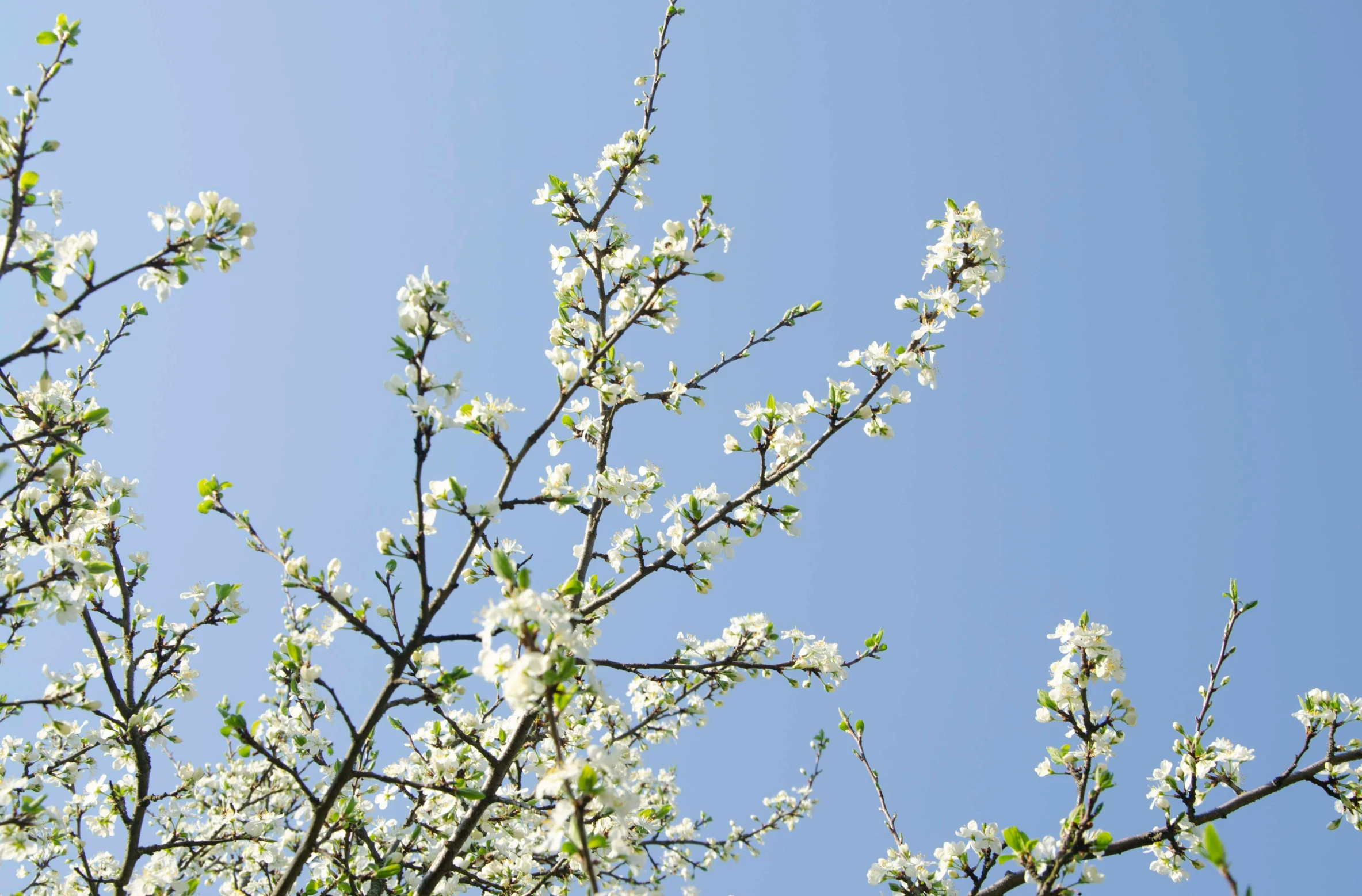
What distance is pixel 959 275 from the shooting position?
501 cm

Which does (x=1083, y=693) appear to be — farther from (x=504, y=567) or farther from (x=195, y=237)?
(x=195, y=237)

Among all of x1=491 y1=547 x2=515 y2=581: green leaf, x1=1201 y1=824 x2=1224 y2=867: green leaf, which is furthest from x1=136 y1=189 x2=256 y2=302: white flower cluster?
x1=1201 y1=824 x2=1224 y2=867: green leaf

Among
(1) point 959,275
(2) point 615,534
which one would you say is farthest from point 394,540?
(1) point 959,275

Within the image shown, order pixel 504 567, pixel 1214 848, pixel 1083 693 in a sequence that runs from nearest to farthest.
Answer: pixel 1214 848, pixel 504 567, pixel 1083 693

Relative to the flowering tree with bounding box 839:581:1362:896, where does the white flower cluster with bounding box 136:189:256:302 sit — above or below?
above

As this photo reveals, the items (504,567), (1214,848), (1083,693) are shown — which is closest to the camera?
(1214,848)

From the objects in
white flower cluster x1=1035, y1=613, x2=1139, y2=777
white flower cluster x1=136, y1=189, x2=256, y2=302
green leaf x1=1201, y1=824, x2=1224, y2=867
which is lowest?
green leaf x1=1201, y1=824, x2=1224, y2=867

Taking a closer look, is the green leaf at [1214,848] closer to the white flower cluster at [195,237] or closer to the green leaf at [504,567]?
the green leaf at [504,567]

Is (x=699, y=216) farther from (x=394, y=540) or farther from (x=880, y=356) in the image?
(x=394, y=540)

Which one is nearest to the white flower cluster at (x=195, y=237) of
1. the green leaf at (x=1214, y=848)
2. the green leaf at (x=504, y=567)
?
the green leaf at (x=504, y=567)

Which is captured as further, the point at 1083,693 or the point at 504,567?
the point at 1083,693

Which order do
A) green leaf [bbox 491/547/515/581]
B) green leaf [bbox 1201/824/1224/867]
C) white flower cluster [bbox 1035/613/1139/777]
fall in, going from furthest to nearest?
white flower cluster [bbox 1035/613/1139/777] → green leaf [bbox 491/547/515/581] → green leaf [bbox 1201/824/1224/867]

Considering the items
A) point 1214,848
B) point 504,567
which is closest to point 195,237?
point 504,567

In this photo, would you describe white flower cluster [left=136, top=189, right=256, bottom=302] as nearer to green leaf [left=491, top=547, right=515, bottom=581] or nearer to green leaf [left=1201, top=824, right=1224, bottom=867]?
green leaf [left=491, top=547, right=515, bottom=581]
